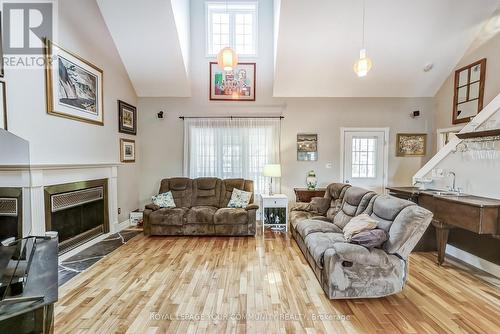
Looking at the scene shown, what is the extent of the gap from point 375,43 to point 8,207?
5.91 meters

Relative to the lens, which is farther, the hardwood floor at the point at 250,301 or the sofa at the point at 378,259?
the sofa at the point at 378,259

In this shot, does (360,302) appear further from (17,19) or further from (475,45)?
(475,45)

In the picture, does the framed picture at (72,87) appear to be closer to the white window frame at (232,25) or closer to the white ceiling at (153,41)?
the white ceiling at (153,41)

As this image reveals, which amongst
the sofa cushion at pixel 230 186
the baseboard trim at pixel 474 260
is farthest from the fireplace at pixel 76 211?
the baseboard trim at pixel 474 260

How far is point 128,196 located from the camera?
200 inches

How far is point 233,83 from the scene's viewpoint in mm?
5395

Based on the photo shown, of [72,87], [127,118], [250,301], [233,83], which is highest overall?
[233,83]

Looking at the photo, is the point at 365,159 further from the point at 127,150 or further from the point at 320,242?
the point at 127,150

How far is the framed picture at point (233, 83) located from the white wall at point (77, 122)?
1772mm

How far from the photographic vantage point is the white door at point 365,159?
216 inches

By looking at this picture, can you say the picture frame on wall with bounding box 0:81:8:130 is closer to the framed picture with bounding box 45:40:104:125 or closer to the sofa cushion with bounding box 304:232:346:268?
the framed picture with bounding box 45:40:104:125

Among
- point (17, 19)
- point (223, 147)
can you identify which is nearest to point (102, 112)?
point (17, 19)

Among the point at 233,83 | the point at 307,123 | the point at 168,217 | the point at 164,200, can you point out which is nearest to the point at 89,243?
the point at 168,217

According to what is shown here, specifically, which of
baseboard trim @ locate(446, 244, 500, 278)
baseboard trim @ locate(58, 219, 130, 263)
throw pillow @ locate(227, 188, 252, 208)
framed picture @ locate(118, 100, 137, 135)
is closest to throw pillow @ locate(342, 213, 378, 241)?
baseboard trim @ locate(446, 244, 500, 278)
